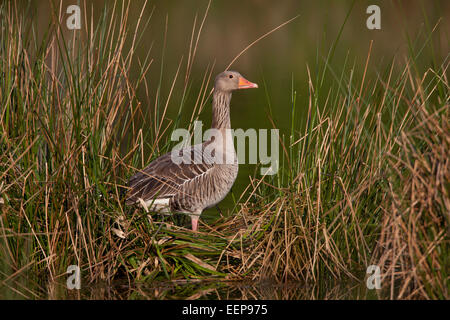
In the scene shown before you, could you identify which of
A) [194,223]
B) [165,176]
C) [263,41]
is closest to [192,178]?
[165,176]

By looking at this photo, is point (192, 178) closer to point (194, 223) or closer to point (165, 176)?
point (165, 176)

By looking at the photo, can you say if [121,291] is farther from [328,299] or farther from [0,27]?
[0,27]

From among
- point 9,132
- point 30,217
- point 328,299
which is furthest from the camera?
point 9,132

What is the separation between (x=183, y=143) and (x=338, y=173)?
2273 mm

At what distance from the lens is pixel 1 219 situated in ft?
18.9

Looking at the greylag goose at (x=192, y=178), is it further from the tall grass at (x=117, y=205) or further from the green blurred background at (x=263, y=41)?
the green blurred background at (x=263, y=41)

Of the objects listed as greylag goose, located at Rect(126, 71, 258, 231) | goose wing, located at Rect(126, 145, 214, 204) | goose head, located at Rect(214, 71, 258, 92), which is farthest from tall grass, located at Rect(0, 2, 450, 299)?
goose head, located at Rect(214, 71, 258, 92)

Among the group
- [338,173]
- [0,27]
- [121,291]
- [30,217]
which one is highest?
[0,27]

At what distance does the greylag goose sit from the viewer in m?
6.99

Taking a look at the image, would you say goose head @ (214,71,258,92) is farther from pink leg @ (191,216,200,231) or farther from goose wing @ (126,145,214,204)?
pink leg @ (191,216,200,231)

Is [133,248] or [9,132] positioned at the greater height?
[9,132]

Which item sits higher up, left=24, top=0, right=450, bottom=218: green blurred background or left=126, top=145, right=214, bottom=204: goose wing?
left=24, top=0, right=450, bottom=218: green blurred background

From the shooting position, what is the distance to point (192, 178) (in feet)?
24.2
